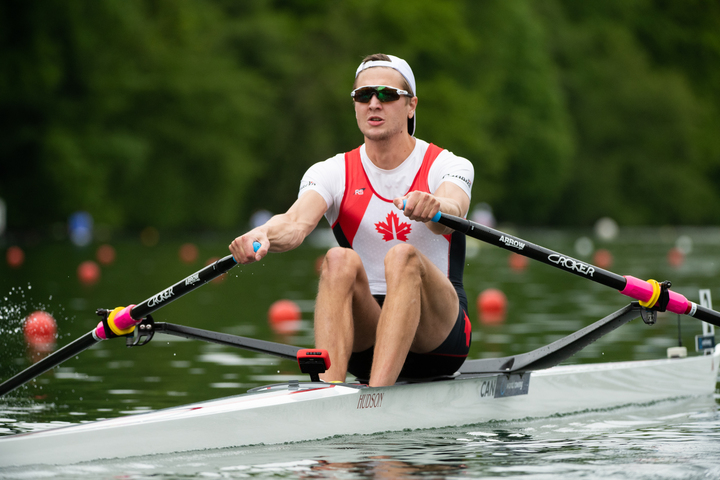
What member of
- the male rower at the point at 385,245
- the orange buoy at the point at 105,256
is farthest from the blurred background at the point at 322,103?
the male rower at the point at 385,245

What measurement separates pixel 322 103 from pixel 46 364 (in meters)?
38.1

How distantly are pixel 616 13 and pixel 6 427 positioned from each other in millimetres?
55725

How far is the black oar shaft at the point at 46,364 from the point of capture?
5.24m

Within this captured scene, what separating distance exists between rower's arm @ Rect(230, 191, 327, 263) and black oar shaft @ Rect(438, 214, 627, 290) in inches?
27.1

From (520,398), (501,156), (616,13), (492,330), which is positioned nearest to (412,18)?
(501,156)

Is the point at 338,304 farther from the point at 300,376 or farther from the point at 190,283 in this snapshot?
the point at 300,376

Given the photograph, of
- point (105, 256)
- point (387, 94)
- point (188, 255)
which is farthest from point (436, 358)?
point (105, 256)

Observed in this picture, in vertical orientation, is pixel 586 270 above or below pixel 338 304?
above

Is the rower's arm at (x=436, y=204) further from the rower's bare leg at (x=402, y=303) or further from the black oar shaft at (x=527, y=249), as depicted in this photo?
the rower's bare leg at (x=402, y=303)

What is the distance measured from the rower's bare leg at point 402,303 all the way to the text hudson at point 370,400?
0.18 ft

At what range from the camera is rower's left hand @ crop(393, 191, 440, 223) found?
491 centimetres

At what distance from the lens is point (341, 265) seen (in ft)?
17.0

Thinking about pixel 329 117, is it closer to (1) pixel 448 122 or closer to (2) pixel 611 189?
(1) pixel 448 122

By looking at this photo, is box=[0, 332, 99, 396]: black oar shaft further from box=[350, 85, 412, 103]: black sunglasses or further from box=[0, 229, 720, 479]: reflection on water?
box=[350, 85, 412, 103]: black sunglasses
